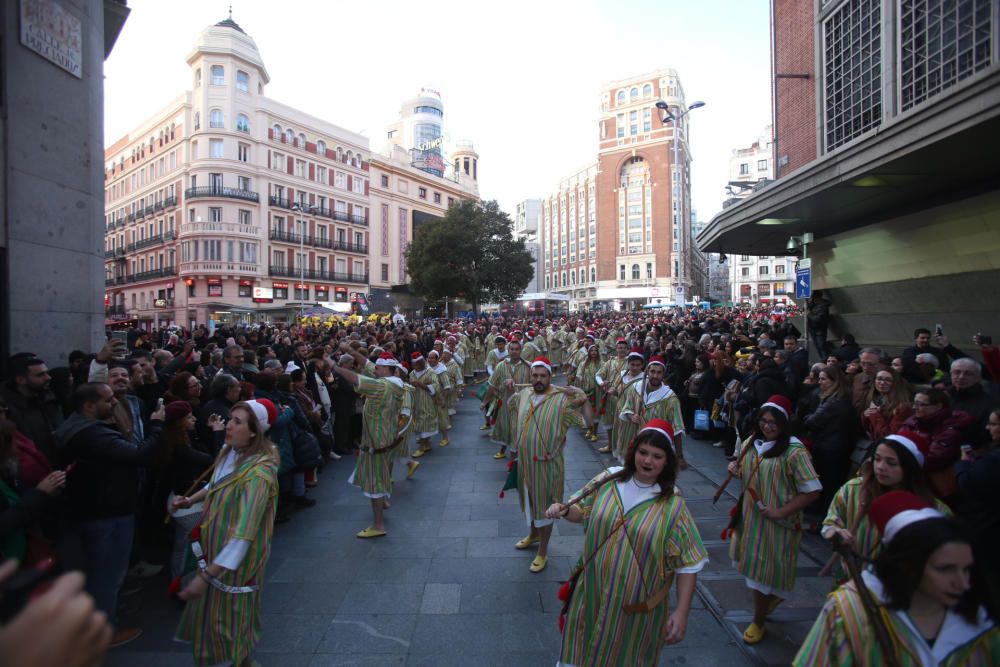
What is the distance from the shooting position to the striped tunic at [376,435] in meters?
5.89

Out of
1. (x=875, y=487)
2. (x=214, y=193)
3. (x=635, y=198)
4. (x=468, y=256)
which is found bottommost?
(x=875, y=487)

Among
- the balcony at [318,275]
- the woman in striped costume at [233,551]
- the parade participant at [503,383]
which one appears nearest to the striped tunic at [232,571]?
the woman in striped costume at [233,551]

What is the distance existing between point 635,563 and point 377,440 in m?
3.80

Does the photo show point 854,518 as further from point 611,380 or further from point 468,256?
point 468,256

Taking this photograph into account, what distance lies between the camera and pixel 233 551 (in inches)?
120

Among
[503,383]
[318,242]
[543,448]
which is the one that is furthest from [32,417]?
[318,242]

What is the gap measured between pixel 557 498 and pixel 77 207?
752 centimetres

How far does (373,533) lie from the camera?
5.77 metres

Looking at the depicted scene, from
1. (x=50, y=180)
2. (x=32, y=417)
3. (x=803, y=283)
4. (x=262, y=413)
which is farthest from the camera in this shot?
(x=803, y=283)

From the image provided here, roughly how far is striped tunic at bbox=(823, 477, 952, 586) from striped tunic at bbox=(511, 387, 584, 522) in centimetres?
221

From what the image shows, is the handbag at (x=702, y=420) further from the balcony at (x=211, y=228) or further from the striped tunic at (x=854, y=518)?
the balcony at (x=211, y=228)

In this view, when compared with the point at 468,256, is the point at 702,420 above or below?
below

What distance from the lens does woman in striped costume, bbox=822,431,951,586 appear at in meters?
2.82

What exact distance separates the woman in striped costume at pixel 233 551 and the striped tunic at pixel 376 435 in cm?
250
